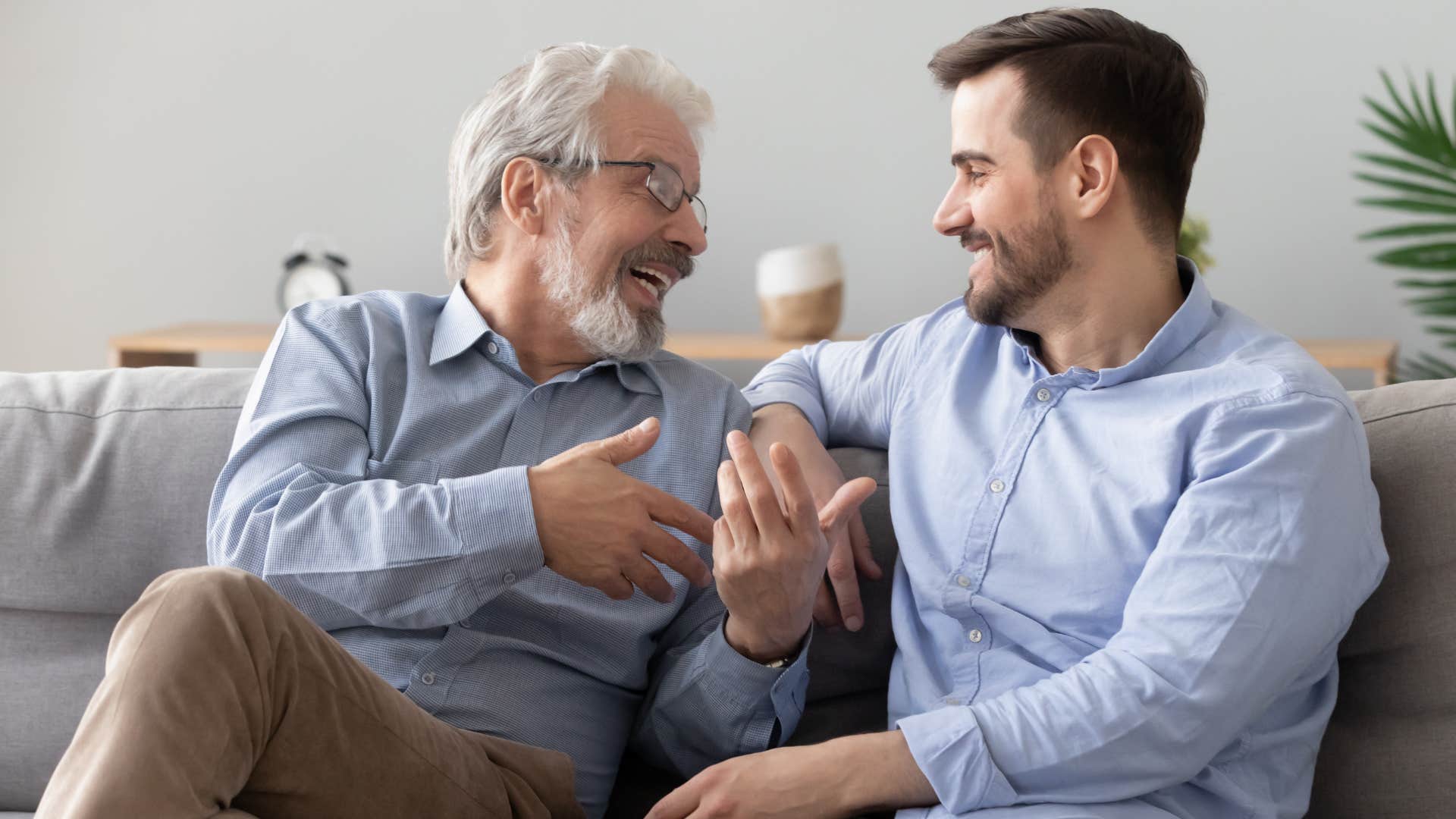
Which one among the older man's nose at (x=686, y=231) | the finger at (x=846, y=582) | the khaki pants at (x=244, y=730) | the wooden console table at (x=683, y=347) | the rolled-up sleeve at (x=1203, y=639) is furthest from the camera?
the wooden console table at (x=683, y=347)

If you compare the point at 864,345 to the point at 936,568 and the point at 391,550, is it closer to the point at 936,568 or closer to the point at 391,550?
the point at 936,568

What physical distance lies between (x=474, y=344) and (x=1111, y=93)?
2.71 feet

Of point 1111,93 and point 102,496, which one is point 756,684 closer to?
point 1111,93

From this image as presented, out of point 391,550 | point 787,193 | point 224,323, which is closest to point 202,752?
point 391,550

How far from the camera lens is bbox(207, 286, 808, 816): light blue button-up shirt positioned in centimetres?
143

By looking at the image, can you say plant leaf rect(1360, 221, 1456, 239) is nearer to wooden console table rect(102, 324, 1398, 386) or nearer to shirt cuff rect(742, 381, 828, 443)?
wooden console table rect(102, 324, 1398, 386)

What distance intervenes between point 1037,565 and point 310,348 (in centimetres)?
89

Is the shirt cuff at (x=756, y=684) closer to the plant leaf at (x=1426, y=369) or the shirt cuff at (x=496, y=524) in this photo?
the shirt cuff at (x=496, y=524)

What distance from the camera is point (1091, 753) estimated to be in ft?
4.04

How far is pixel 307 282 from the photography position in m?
3.56

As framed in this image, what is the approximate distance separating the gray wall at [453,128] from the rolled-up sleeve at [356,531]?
2218 mm

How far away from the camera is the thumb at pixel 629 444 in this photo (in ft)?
4.76

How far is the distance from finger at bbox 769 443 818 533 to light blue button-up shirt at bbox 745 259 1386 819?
22 cm

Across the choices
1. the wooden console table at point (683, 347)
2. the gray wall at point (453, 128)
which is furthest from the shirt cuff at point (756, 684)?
the gray wall at point (453, 128)
